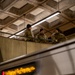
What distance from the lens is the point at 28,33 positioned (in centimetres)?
282

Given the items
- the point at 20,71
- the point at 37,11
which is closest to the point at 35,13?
the point at 37,11

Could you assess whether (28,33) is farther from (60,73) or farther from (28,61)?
(60,73)

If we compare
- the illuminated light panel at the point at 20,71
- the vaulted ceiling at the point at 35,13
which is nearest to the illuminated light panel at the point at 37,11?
the vaulted ceiling at the point at 35,13

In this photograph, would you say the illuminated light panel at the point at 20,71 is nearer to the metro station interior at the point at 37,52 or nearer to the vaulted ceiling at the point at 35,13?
the metro station interior at the point at 37,52

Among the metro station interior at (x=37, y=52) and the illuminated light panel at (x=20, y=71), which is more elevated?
the metro station interior at (x=37, y=52)

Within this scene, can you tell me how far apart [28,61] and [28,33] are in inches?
66.2

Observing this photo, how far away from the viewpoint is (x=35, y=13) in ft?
22.8

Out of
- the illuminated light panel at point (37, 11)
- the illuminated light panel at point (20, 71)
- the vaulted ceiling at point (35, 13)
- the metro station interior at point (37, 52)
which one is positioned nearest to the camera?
the metro station interior at point (37, 52)

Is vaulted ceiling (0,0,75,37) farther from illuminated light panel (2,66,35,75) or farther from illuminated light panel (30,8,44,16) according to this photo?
illuminated light panel (2,66,35,75)

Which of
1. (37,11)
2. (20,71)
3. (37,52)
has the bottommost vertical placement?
(20,71)

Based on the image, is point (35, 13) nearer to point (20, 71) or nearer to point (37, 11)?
point (37, 11)

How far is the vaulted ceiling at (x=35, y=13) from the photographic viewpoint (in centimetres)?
608

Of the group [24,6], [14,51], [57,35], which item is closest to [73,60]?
[14,51]

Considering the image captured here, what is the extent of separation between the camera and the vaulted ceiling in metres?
6.08
